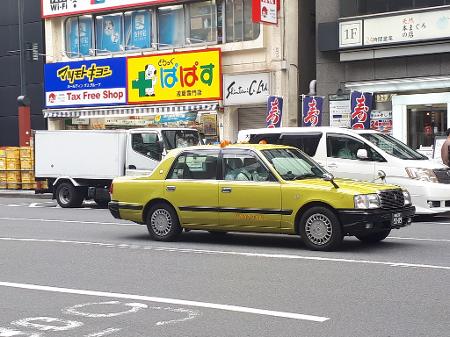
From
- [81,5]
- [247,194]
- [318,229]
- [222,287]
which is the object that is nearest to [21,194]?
[81,5]

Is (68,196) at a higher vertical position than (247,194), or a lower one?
lower

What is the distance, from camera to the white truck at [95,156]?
20.4 m

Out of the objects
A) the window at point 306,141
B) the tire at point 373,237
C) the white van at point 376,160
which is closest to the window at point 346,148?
the white van at point 376,160

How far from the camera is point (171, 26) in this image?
97.8ft

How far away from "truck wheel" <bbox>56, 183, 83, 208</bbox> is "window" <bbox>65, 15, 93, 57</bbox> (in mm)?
11310

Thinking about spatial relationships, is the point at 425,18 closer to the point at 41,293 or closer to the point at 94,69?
the point at 94,69

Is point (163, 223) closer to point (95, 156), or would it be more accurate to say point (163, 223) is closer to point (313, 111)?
point (95, 156)

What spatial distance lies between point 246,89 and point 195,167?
15677 mm

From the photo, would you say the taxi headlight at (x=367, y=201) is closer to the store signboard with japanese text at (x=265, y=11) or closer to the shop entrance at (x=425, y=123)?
the shop entrance at (x=425, y=123)

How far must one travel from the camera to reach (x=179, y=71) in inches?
1140

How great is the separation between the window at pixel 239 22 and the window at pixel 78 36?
6.68 metres

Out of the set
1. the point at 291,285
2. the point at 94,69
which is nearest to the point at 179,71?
the point at 94,69

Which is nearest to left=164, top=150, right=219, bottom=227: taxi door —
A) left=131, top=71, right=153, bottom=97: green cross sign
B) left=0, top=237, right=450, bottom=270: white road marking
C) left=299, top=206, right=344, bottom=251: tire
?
left=0, top=237, right=450, bottom=270: white road marking

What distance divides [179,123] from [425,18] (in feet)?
34.3
